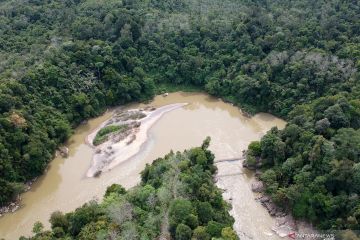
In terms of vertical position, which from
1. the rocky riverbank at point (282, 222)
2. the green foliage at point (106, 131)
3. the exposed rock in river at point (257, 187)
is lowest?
the rocky riverbank at point (282, 222)

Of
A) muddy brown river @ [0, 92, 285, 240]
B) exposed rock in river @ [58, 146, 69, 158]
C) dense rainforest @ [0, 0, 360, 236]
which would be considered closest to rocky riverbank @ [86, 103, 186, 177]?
muddy brown river @ [0, 92, 285, 240]

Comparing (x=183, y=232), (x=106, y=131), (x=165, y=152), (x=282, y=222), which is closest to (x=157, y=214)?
(x=183, y=232)

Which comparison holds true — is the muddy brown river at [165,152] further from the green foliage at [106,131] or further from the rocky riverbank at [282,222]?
the green foliage at [106,131]

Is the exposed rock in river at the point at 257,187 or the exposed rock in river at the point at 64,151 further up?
the exposed rock in river at the point at 64,151

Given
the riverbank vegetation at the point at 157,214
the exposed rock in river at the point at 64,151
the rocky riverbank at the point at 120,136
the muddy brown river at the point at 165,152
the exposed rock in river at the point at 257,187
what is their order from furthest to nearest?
the exposed rock in river at the point at 64,151
the rocky riverbank at the point at 120,136
the exposed rock in river at the point at 257,187
the muddy brown river at the point at 165,152
the riverbank vegetation at the point at 157,214

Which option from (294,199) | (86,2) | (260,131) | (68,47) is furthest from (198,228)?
(86,2)

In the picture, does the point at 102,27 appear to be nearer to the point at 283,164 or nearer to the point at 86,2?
the point at 86,2

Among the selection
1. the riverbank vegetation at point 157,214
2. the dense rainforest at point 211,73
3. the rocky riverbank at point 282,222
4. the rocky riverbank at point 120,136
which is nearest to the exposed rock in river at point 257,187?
the rocky riverbank at point 282,222
